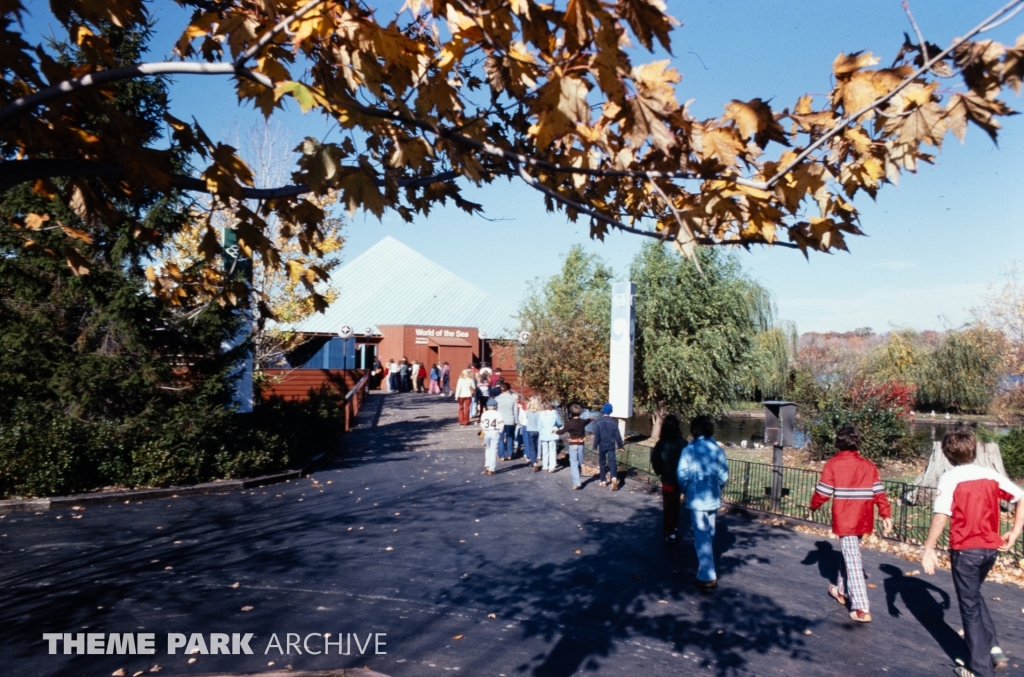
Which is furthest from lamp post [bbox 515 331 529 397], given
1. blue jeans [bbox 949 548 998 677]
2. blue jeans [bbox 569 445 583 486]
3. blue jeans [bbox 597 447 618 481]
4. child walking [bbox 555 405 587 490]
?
blue jeans [bbox 949 548 998 677]

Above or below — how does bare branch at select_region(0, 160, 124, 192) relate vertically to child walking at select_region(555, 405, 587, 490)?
above

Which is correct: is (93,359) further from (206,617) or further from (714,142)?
(714,142)

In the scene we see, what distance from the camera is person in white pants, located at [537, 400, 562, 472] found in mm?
14500

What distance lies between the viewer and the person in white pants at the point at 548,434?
1450cm

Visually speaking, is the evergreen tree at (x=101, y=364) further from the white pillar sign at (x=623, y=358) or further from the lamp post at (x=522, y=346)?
the lamp post at (x=522, y=346)

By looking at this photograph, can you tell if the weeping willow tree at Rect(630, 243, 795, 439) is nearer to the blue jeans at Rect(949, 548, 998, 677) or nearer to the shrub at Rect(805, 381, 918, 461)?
the shrub at Rect(805, 381, 918, 461)

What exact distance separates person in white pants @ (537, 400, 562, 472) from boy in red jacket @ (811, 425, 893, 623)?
8377 mm

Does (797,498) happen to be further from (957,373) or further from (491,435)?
(957,373)

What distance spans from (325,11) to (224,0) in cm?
150

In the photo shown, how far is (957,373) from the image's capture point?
112 feet

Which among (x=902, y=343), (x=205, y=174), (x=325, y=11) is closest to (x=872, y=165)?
(x=325, y=11)

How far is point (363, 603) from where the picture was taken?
6.27 metres

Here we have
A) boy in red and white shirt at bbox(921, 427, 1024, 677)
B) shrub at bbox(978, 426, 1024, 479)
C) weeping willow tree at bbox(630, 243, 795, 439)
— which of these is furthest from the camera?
weeping willow tree at bbox(630, 243, 795, 439)

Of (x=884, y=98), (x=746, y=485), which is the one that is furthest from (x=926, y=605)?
(x=884, y=98)
